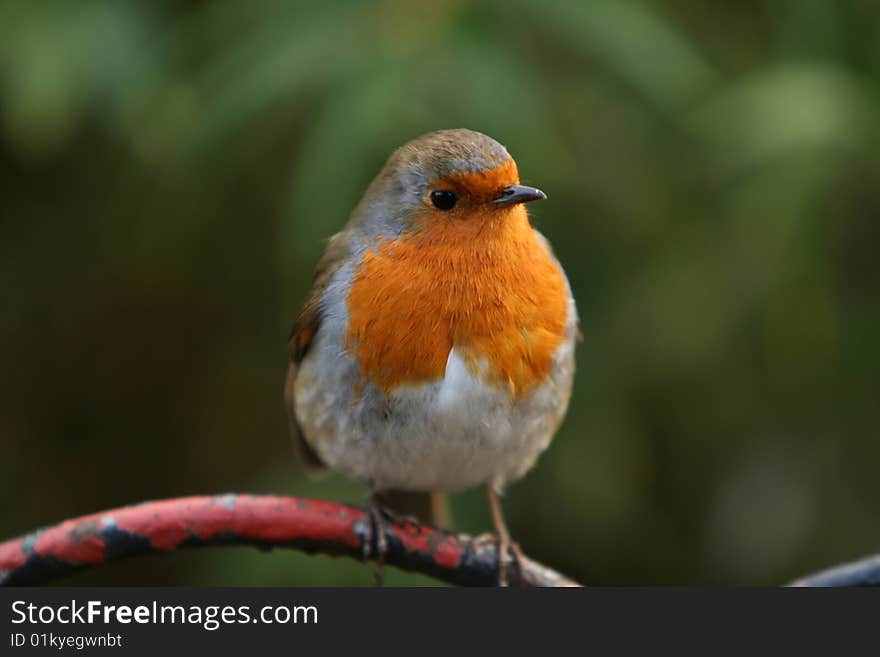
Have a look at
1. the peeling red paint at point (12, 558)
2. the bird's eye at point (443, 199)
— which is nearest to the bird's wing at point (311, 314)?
the bird's eye at point (443, 199)

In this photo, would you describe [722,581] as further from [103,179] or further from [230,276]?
[103,179]

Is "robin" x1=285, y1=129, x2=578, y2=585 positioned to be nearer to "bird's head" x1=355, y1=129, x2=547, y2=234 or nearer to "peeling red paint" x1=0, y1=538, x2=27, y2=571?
"bird's head" x1=355, y1=129, x2=547, y2=234

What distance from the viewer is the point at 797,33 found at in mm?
3418

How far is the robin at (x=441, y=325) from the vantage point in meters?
2.40

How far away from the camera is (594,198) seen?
3496 mm

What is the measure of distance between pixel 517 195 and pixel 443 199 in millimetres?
173

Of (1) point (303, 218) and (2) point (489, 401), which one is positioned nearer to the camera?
(2) point (489, 401)

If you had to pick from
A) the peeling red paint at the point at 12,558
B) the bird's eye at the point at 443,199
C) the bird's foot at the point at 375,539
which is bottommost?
the peeling red paint at the point at 12,558

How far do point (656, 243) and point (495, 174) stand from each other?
4.38ft

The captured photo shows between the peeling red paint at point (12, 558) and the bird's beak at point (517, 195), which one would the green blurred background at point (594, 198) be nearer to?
the bird's beak at point (517, 195)

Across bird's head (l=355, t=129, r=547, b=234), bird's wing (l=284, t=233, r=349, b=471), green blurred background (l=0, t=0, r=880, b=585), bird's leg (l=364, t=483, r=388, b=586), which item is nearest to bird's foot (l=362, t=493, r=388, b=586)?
bird's leg (l=364, t=483, r=388, b=586)

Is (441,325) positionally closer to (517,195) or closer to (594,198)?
(517,195)

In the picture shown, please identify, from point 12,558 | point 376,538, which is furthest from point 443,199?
point 12,558

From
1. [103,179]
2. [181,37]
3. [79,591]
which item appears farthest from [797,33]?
[79,591]
